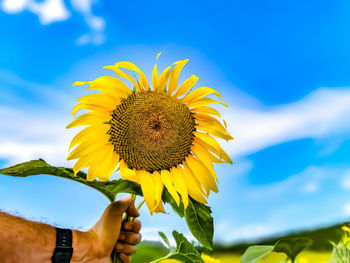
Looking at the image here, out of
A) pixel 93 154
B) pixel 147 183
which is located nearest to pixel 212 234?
pixel 147 183

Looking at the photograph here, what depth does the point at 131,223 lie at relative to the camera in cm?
152

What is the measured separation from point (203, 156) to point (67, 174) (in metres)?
0.43

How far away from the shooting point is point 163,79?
1264mm

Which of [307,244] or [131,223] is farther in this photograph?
[131,223]

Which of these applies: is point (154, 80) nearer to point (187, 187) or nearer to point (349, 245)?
point (187, 187)

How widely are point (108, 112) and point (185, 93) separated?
10.1 inches

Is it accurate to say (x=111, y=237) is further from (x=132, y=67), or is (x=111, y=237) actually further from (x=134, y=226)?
(x=132, y=67)

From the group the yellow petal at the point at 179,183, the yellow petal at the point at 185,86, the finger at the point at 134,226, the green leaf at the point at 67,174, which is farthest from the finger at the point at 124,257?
the yellow petal at the point at 185,86

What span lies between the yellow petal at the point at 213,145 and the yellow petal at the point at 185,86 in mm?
139

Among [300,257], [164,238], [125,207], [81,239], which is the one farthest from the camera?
[164,238]

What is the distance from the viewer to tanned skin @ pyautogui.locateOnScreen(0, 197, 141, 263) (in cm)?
137

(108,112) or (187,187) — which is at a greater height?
(108,112)

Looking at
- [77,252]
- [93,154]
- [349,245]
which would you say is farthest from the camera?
[349,245]

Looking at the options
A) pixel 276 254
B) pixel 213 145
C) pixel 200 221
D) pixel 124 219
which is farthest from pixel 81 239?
pixel 276 254
